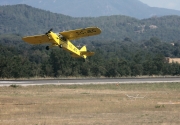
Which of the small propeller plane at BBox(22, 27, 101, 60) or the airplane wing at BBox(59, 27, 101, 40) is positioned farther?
the airplane wing at BBox(59, 27, 101, 40)

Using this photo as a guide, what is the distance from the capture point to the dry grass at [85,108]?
23469mm

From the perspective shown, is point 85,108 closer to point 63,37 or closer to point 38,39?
point 63,37

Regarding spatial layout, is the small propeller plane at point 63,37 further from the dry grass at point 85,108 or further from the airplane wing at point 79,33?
the dry grass at point 85,108

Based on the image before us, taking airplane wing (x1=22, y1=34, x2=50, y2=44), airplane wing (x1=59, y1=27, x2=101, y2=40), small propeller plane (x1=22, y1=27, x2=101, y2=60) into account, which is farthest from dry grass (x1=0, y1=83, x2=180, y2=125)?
airplane wing (x1=22, y1=34, x2=50, y2=44)

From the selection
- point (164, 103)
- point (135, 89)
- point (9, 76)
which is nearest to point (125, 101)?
point (164, 103)

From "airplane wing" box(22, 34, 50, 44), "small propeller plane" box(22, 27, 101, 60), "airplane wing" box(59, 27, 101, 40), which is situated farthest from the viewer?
"airplane wing" box(22, 34, 50, 44)

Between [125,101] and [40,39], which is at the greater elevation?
[40,39]

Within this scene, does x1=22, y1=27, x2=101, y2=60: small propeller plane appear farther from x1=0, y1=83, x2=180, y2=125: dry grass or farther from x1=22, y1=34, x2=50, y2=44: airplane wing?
x1=0, y1=83, x2=180, y2=125: dry grass

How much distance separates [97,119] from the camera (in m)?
24.0

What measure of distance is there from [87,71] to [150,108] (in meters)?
48.8

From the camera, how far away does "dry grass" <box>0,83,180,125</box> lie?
23.5 meters

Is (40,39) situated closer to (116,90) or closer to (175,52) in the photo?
(116,90)

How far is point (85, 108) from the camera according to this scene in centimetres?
2911

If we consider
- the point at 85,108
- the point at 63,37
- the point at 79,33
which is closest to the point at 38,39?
the point at 63,37
